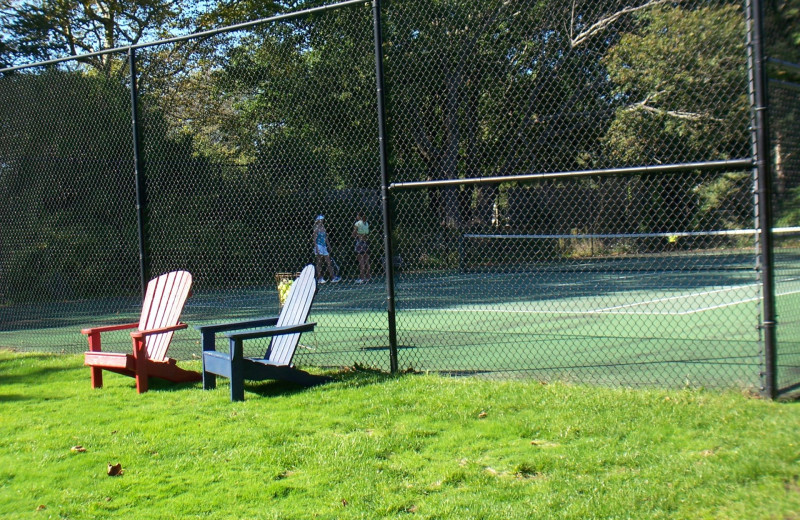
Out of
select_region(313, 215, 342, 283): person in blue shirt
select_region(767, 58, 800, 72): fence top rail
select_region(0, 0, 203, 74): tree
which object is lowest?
select_region(313, 215, 342, 283): person in blue shirt

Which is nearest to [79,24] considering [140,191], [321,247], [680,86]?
[321,247]

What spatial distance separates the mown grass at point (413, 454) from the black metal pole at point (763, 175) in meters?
0.37

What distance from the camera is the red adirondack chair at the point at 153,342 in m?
6.54

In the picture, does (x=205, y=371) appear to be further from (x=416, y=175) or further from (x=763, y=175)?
(x=416, y=175)

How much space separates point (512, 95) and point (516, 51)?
695mm

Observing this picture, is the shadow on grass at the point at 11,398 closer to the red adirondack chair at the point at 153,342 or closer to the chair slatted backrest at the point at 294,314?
the red adirondack chair at the point at 153,342

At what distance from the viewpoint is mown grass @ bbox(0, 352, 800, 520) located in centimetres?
359

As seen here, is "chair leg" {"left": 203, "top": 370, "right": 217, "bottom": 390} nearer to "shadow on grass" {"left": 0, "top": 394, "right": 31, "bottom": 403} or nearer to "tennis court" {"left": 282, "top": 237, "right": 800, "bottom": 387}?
"tennis court" {"left": 282, "top": 237, "right": 800, "bottom": 387}

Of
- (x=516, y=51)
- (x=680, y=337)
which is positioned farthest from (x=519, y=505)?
(x=516, y=51)

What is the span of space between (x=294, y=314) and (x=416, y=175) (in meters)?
4.38

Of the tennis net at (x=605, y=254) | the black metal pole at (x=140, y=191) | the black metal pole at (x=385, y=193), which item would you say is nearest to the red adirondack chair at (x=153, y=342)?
the black metal pole at (x=140, y=191)

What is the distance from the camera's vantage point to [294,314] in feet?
22.3

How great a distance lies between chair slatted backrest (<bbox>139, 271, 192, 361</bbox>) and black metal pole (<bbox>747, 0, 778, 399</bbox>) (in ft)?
16.2

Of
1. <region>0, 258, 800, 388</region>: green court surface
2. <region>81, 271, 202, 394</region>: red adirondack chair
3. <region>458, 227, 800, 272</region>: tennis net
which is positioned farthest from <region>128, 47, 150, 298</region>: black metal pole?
<region>458, 227, 800, 272</region>: tennis net
